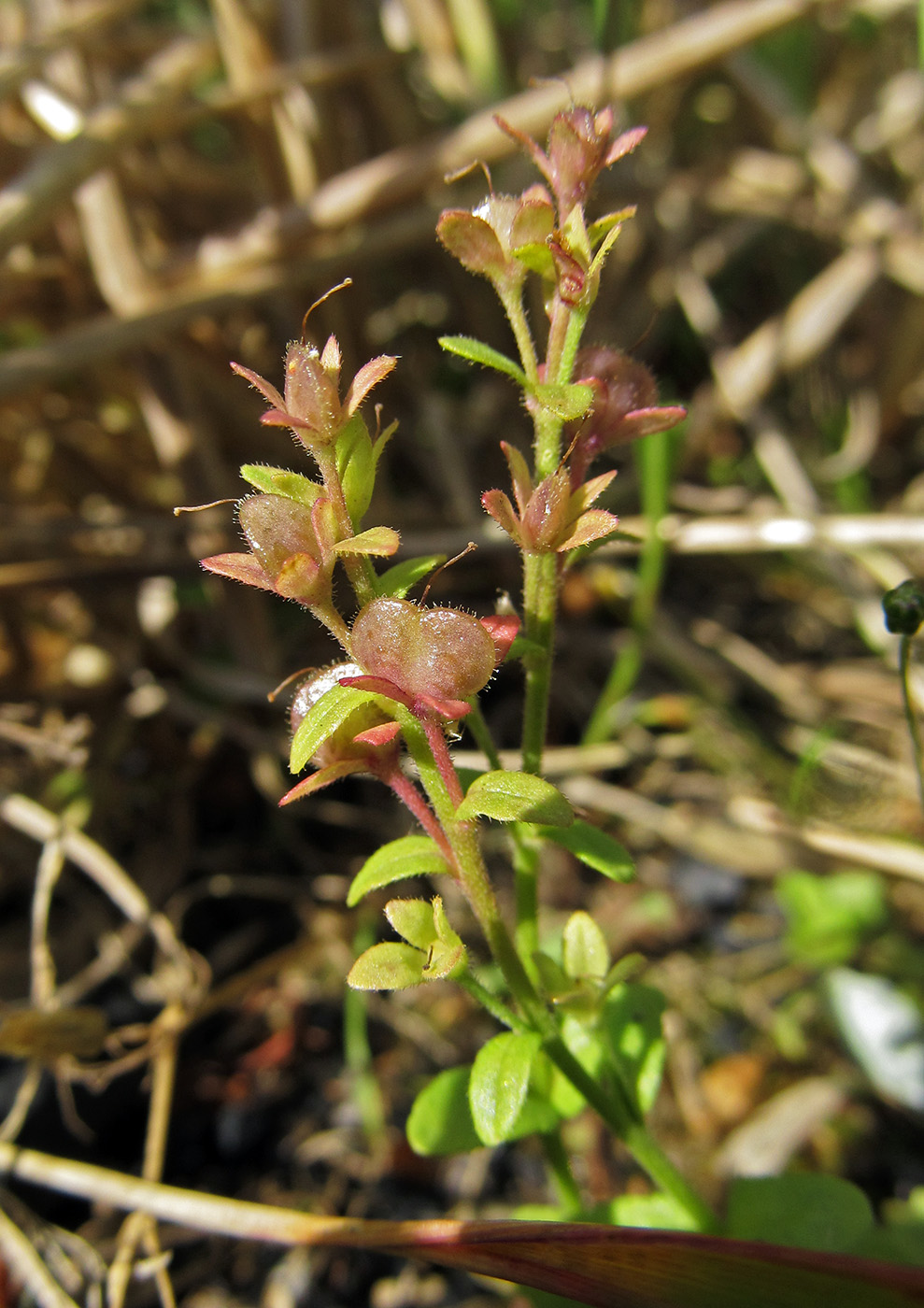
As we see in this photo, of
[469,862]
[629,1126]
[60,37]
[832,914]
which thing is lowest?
[832,914]

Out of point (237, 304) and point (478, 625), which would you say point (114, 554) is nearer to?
point (237, 304)

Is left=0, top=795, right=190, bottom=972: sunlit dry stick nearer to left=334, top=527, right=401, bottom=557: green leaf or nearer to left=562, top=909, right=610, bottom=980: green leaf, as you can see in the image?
left=562, top=909, right=610, bottom=980: green leaf

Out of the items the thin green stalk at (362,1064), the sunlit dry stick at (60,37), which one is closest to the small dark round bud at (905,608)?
the thin green stalk at (362,1064)

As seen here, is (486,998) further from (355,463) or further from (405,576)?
(355,463)

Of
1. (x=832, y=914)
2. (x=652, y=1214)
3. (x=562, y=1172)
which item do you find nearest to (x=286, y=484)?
(x=562, y=1172)

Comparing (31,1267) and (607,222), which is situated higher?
(607,222)

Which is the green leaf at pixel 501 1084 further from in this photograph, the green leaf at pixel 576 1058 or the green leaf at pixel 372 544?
the green leaf at pixel 372 544

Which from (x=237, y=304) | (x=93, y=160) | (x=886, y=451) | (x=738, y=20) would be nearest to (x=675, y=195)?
(x=738, y=20)

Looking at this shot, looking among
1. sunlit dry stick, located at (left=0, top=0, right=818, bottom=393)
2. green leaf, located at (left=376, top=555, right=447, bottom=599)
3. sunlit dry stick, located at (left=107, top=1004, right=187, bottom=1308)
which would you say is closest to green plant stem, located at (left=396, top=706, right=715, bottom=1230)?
green leaf, located at (left=376, top=555, right=447, bottom=599)
